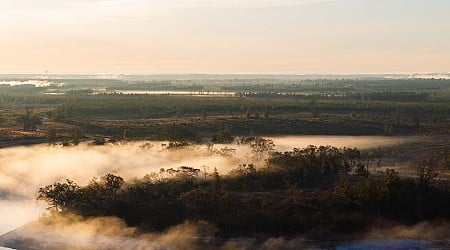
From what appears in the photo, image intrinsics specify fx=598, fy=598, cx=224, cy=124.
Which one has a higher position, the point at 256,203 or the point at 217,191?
the point at 217,191

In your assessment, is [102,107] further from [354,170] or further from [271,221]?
[271,221]

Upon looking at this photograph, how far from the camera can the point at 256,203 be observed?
176 feet

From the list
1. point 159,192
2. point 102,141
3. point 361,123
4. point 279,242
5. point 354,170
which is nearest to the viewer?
point 279,242

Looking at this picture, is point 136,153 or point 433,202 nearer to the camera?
point 433,202

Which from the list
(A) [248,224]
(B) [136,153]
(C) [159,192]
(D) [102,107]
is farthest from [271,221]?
(D) [102,107]

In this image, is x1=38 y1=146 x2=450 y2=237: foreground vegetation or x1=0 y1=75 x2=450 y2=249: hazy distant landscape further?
x1=38 y1=146 x2=450 y2=237: foreground vegetation

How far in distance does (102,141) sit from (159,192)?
1645 inches

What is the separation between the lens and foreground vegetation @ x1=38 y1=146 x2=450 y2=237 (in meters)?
49.2

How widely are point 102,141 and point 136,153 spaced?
40.8 feet

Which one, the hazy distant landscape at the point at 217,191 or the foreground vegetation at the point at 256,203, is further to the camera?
the foreground vegetation at the point at 256,203

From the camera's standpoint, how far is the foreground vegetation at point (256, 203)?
49.2 meters

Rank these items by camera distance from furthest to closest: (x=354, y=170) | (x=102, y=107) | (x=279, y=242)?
(x=102, y=107) → (x=354, y=170) → (x=279, y=242)

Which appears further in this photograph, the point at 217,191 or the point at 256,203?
the point at 217,191

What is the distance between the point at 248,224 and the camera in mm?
48906
